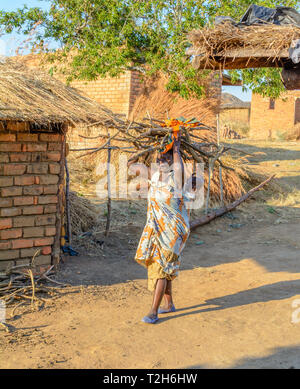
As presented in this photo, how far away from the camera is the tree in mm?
9297

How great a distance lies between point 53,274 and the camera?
16.4 ft

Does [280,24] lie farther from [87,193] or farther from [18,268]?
[87,193]

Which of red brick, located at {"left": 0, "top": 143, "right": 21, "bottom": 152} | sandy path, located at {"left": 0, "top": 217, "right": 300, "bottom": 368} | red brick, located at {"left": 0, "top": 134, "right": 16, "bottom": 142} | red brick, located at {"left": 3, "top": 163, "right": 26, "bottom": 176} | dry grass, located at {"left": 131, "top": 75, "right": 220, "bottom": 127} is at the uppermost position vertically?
dry grass, located at {"left": 131, "top": 75, "right": 220, "bottom": 127}

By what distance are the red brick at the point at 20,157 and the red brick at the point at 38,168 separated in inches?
3.3

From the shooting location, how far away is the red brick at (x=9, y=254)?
4562mm

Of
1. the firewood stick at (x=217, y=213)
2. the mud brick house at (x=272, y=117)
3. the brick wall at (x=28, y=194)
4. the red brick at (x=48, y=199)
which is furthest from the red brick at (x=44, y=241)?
the mud brick house at (x=272, y=117)

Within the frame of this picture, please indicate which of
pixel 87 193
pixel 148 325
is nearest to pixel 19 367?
pixel 148 325

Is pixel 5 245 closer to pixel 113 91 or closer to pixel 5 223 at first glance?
pixel 5 223

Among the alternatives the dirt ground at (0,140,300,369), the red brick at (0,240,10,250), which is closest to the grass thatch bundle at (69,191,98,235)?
the dirt ground at (0,140,300,369)

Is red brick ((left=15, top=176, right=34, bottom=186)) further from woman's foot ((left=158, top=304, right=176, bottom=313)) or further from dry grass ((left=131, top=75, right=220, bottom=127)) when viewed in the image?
dry grass ((left=131, top=75, right=220, bottom=127))

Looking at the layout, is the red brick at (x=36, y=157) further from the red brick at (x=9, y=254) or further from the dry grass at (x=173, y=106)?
the dry grass at (x=173, y=106)

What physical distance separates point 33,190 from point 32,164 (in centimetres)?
29

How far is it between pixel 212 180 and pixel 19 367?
21.5 ft

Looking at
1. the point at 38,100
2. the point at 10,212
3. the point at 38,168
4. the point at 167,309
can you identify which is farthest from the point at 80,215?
the point at 167,309
